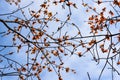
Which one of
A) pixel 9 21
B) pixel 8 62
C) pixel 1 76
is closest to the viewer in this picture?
pixel 1 76

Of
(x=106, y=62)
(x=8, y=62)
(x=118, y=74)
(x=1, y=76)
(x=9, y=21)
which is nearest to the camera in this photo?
(x=118, y=74)

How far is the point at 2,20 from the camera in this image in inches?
282

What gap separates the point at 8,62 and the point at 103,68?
3357 mm

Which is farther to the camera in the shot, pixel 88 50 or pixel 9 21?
pixel 9 21

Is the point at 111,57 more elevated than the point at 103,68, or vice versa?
the point at 111,57

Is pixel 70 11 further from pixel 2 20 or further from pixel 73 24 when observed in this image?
pixel 2 20

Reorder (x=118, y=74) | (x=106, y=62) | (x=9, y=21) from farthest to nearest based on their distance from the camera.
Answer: (x=9, y=21), (x=106, y=62), (x=118, y=74)

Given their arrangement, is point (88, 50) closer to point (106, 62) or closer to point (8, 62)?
point (106, 62)

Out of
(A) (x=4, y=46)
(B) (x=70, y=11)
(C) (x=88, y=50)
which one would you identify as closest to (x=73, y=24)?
(B) (x=70, y=11)

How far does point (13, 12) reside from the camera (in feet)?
23.7

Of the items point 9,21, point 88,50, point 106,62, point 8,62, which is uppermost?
point 9,21

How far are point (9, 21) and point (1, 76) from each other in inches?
66.3

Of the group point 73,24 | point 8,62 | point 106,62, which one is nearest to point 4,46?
point 8,62

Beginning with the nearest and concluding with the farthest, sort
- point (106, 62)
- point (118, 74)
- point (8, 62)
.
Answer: point (118, 74) < point (106, 62) < point (8, 62)
